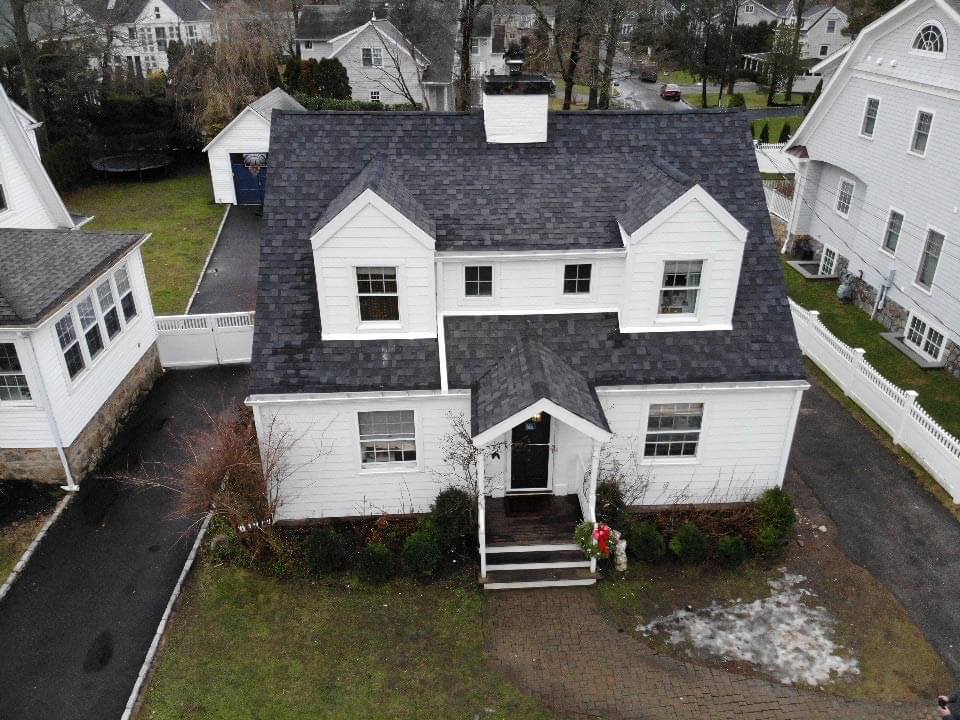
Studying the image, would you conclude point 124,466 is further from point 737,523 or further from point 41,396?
point 737,523

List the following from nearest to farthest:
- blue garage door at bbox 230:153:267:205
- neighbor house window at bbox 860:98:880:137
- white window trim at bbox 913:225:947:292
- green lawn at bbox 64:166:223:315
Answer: white window trim at bbox 913:225:947:292
neighbor house window at bbox 860:98:880:137
green lawn at bbox 64:166:223:315
blue garage door at bbox 230:153:267:205

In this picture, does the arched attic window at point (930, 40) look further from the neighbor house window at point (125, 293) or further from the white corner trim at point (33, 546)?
the white corner trim at point (33, 546)

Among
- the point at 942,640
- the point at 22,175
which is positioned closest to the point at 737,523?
the point at 942,640

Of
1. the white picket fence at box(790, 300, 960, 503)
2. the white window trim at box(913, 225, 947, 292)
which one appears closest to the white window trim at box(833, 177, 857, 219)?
the white window trim at box(913, 225, 947, 292)

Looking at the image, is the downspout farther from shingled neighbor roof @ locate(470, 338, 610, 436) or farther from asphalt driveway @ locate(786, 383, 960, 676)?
asphalt driveway @ locate(786, 383, 960, 676)

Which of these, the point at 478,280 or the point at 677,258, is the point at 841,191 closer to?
the point at 677,258

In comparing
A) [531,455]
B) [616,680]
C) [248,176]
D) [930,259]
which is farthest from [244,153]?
[616,680]
